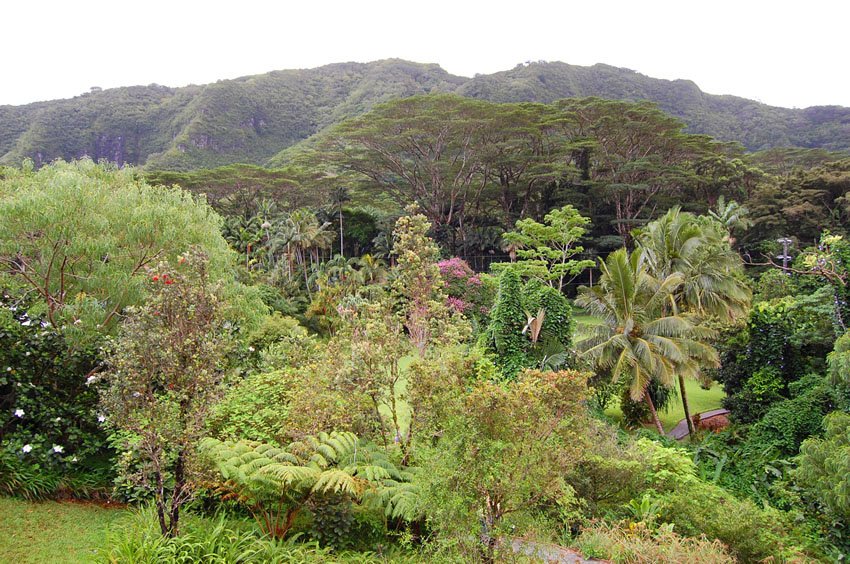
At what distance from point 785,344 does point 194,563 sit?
44.0ft

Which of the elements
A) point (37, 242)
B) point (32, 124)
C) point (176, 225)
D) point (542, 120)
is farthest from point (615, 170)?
point (32, 124)

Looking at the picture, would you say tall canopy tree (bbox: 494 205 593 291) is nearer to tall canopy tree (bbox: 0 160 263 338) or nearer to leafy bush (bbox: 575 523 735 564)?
tall canopy tree (bbox: 0 160 263 338)

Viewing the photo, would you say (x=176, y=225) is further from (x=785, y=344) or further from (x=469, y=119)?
(x=469, y=119)

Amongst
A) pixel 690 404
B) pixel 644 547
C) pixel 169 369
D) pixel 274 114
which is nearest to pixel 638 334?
pixel 690 404

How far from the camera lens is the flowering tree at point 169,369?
16.7ft

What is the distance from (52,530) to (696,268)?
16.4 metres

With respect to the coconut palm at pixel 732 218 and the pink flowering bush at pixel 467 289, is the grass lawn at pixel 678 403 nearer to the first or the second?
the pink flowering bush at pixel 467 289

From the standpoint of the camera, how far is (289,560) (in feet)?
18.4

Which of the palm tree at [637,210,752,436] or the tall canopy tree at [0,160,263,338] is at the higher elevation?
the tall canopy tree at [0,160,263,338]

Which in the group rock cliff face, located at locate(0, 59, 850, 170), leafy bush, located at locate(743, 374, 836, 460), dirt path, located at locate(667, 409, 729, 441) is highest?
rock cliff face, located at locate(0, 59, 850, 170)

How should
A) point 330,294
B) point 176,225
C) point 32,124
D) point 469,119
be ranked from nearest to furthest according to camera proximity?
1. point 176,225
2. point 330,294
3. point 469,119
4. point 32,124

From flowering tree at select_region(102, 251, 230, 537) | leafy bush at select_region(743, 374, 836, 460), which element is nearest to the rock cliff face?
leafy bush at select_region(743, 374, 836, 460)

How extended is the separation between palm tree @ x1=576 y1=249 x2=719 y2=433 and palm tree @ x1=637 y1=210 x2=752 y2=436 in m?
2.24

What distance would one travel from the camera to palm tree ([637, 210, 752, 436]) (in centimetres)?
1587
